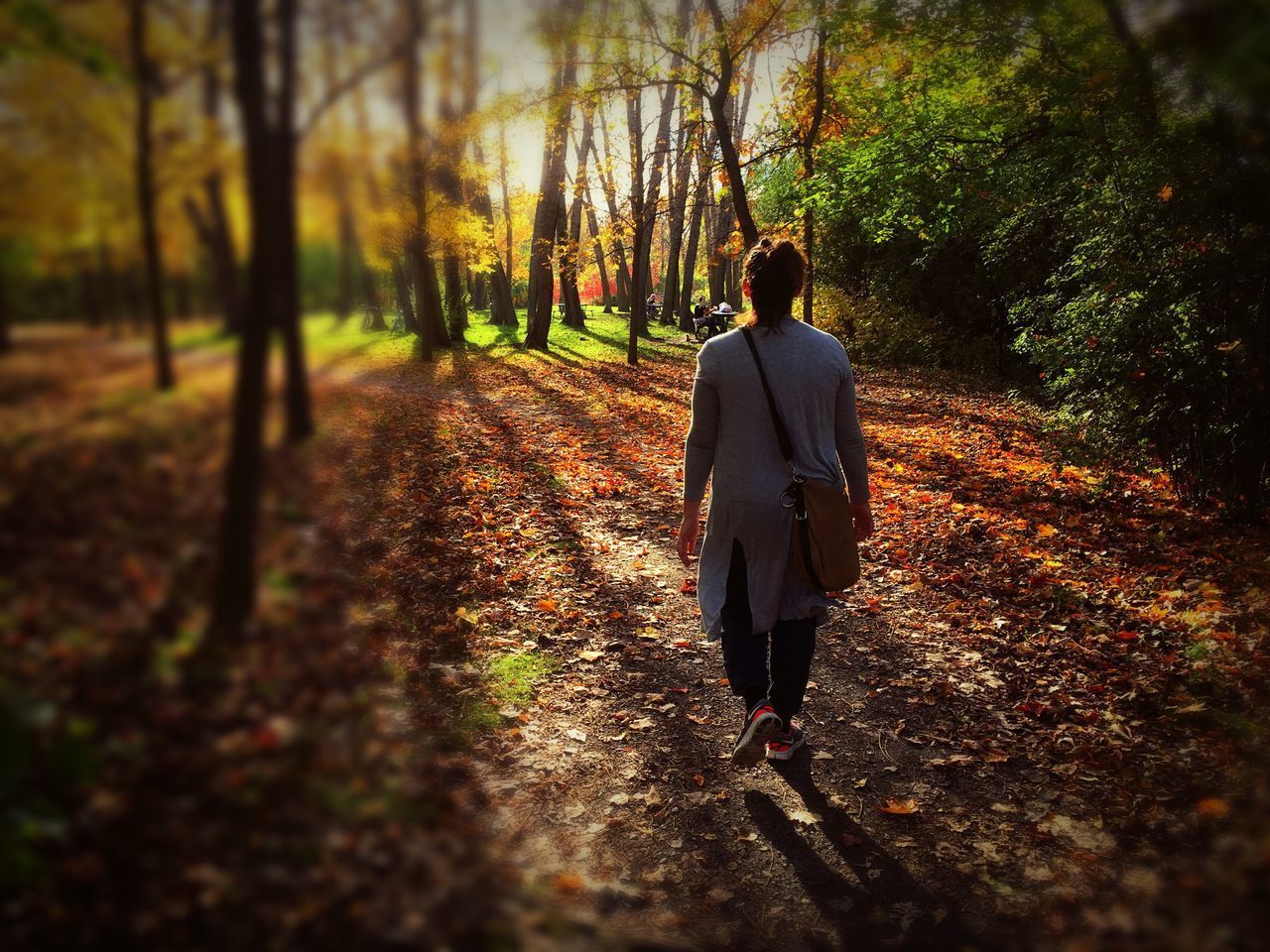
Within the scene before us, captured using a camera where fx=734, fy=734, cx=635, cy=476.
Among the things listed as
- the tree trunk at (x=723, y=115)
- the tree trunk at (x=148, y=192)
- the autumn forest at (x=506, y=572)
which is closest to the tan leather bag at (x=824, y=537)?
the autumn forest at (x=506, y=572)

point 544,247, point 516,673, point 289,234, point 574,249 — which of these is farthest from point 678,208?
point 289,234

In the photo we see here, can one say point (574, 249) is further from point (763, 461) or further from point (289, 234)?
point (289, 234)

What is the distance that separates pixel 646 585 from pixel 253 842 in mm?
5138

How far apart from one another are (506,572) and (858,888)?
375cm

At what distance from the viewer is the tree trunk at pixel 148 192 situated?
0.87m

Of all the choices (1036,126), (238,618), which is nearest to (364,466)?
(238,618)

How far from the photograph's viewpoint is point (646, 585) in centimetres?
594

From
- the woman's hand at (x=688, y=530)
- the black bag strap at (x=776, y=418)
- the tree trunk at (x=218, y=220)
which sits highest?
the tree trunk at (x=218, y=220)

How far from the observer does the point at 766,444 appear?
3090mm

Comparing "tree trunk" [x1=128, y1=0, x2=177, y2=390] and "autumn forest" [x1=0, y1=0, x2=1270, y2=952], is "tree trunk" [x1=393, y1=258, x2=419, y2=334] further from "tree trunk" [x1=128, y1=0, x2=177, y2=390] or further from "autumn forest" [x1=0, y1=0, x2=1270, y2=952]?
"tree trunk" [x1=128, y1=0, x2=177, y2=390]

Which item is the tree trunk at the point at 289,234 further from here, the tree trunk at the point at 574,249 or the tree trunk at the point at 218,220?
the tree trunk at the point at 574,249

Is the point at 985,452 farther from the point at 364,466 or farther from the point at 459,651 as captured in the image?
the point at 364,466

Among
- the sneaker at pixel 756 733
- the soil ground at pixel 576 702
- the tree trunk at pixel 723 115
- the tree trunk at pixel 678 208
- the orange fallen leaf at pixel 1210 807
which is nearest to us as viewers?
the soil ground at pixel 576 702

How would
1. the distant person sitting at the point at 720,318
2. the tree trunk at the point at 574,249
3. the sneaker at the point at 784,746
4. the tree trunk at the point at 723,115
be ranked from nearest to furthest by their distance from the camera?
the sneaker at the point at 784,746
the tree trunk at the point at 723,115
the tree trunk at the point at 574,249
the distant person sitting at the point at 720,318
